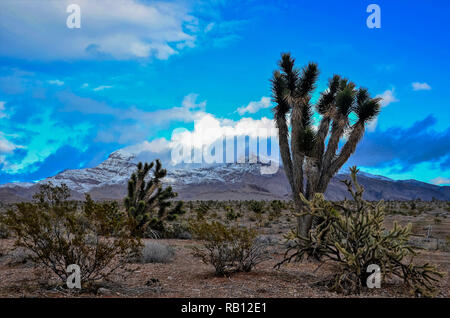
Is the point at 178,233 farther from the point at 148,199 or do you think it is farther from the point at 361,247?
the point at 361,247

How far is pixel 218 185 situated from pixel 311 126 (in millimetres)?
113228

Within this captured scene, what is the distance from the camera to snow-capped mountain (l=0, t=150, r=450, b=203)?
363ft

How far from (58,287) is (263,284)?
13.0 ft

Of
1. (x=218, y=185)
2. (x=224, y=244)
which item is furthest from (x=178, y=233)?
(x=218, y=185)

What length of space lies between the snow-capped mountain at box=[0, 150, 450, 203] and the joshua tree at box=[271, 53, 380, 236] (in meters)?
91.8

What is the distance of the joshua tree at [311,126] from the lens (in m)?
11.9

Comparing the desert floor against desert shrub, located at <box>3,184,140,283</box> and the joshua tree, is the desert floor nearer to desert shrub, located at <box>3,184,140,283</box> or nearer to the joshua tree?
desert shrub, located at <box>3,184,140,283</box>

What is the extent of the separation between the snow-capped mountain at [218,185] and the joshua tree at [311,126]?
301 ft

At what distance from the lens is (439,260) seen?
12570 mm

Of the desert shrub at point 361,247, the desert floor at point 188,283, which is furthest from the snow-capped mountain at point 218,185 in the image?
the desert shrub at point 361,247

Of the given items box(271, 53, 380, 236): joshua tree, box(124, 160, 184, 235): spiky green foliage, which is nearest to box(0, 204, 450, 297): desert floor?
box(271, 53, 380, 236): joshua tree

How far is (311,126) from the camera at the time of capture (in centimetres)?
1289
